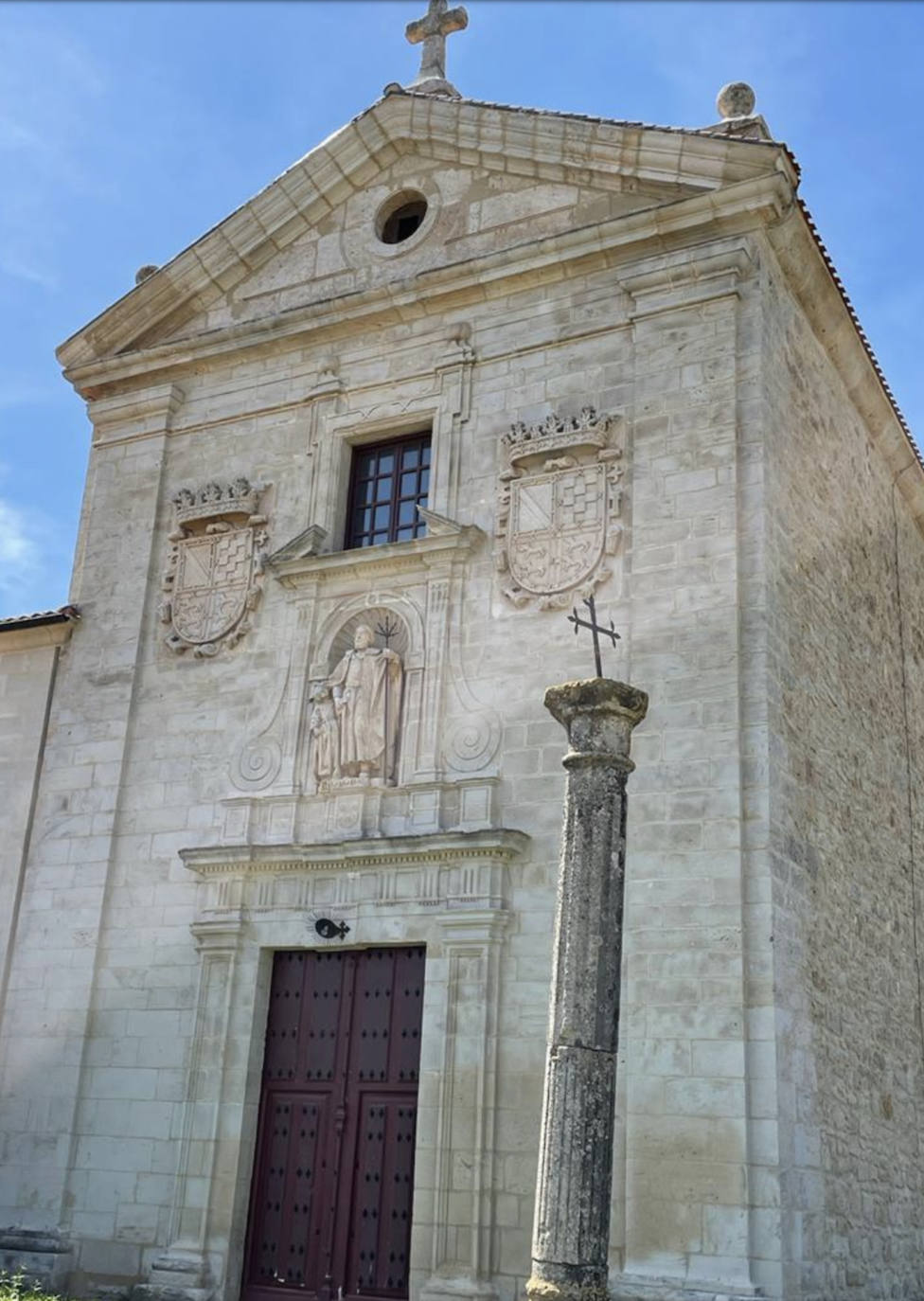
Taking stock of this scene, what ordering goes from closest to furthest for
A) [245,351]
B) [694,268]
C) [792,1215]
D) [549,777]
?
[792,1215] → [549,777] → [694,268] → [245,351]

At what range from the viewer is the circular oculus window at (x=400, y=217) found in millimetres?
14852

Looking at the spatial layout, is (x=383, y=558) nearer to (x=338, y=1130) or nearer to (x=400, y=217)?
(x=400, y=217)

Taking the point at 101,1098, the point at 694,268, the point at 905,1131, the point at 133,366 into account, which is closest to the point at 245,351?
the point at 133,366

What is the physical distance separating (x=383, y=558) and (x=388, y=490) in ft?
3.57

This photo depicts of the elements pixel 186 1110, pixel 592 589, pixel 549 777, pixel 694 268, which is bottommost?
pixel 186 1110

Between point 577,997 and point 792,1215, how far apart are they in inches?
144

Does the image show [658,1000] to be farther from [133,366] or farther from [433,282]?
[133,366]

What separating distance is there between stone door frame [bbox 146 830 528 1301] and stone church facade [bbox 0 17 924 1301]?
0.03 m

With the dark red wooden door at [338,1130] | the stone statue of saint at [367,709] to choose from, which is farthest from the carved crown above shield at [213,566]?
the dark red wooden door at [338,1130]

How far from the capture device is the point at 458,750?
1221 cm

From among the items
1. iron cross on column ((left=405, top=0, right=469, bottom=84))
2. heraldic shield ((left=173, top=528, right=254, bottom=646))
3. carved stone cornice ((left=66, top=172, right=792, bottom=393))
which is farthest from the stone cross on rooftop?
heraldic shield ((left=173, top=528, right=254, bottom=646))

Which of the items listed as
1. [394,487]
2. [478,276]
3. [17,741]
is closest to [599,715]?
[394,487]

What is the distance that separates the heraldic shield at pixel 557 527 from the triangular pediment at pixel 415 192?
231 centimetres

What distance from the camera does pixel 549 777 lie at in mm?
11711
